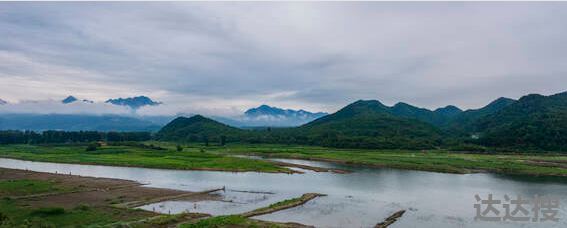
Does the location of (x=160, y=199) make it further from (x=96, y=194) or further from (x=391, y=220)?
(x=391, y=220)

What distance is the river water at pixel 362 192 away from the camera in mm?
37406

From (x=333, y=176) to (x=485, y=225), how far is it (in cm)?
3310

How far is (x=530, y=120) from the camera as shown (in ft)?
430

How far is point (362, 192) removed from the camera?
51.2m

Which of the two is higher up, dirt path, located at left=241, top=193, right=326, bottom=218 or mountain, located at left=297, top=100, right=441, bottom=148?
mountain, located at left=297, top=100, right=441, bottom=148

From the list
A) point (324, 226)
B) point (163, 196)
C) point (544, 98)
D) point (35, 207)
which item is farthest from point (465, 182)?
point (544, 98)

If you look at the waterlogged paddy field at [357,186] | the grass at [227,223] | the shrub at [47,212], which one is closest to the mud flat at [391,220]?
the waterlogged paddy field at [357,186]

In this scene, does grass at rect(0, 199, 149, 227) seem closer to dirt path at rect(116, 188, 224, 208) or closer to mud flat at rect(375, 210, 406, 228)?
dirt path at rect(116, 188, 224, 208)

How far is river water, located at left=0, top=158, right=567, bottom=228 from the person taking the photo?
37.4 meters

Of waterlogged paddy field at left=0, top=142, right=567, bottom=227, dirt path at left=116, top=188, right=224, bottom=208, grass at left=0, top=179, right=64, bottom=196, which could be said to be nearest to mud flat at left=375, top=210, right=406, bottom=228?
waterlogged paddy field at left=0, top=142, right=567, bottom=227

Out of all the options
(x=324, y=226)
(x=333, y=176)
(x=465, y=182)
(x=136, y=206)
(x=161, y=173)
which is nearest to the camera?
(x=324, y=226)

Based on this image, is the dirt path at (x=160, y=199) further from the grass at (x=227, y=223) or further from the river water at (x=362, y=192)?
the grass at (x=227, y=223)

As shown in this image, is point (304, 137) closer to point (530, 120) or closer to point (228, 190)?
point (530, 120)

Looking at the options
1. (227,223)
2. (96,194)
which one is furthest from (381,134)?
(227,223)
